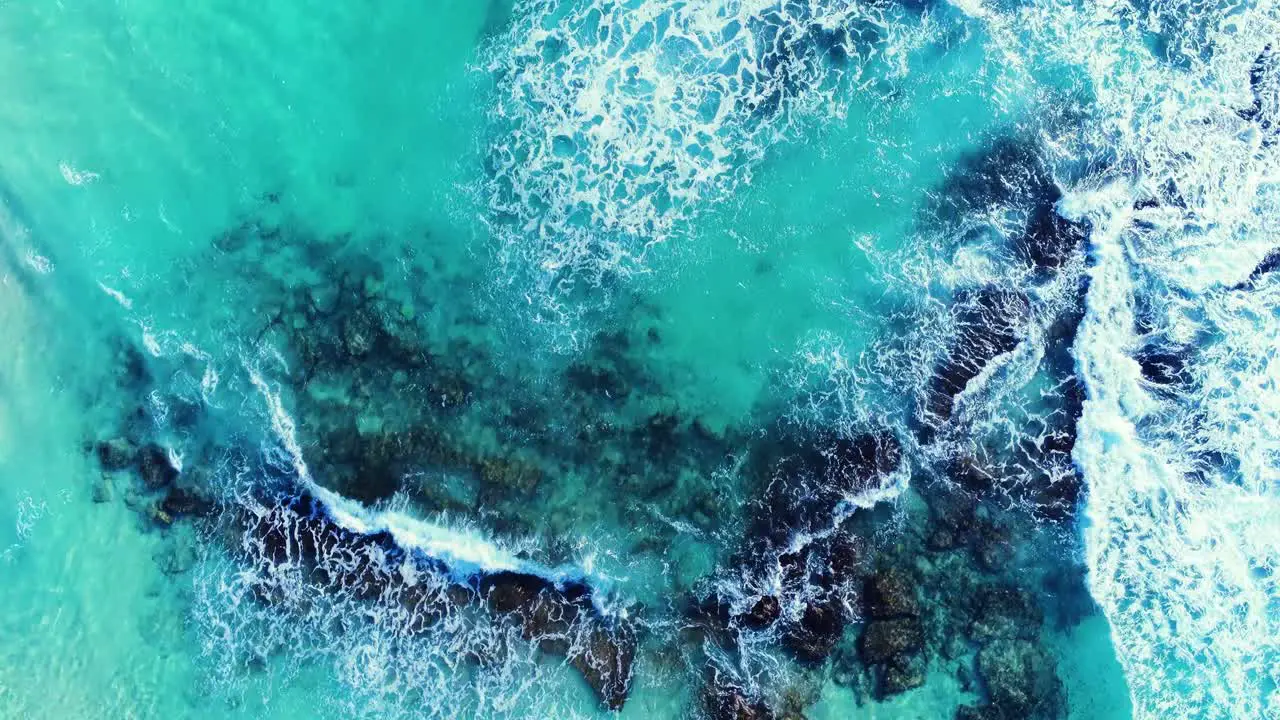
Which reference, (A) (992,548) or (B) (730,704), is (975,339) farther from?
(B) (730,704)

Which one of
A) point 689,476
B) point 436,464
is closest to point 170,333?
point 436,464

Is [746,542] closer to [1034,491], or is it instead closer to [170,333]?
[1034,491]

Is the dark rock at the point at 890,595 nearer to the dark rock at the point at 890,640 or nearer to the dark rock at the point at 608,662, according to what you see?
the dark rock at the point at 890,640

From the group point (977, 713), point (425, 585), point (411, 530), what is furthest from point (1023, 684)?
point (411, 530)

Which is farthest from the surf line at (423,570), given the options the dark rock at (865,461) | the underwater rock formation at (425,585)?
the dark rock at (865,461)

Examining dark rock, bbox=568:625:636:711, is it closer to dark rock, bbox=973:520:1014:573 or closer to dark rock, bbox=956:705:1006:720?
dark rock, bbox=956:705:1006:720

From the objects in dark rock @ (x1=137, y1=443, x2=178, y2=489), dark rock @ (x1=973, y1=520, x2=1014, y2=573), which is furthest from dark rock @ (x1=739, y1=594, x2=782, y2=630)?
dark rock @ (x1=137, y1=443, x2=178, y2=489)
